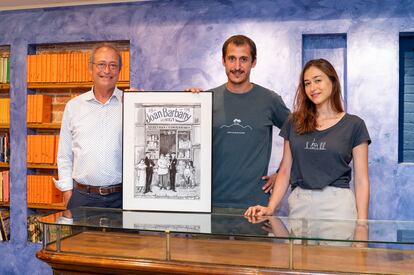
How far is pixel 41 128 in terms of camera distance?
5.45 meters

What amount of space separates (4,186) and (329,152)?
419 cm

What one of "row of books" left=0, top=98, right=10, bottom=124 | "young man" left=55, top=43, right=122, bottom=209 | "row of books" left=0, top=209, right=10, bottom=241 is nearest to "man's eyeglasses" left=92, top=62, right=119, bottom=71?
"young man" left=55, top=43, right=122, bottom=209

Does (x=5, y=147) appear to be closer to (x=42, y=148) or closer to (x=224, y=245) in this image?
(x=42, y=148)

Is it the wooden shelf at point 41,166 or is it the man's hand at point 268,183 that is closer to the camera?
the man's hand at point 268,183

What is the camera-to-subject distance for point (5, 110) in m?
5.37

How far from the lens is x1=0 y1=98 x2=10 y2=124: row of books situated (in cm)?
536

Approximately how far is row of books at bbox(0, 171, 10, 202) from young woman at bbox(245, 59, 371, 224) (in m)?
3.87

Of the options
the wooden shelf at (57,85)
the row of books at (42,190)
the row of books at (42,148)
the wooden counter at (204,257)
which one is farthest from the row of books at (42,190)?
the wooden counter at (204,257)

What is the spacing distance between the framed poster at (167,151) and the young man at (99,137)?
0.47m

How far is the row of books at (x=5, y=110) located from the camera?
5355mm

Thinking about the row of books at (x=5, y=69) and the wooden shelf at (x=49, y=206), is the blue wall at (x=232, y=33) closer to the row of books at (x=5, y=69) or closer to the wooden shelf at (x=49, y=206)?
the wooden shelf at (x=49, y=206)

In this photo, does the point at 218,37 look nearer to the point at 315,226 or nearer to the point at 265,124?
the point at 265,124

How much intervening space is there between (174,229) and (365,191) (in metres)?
1.04

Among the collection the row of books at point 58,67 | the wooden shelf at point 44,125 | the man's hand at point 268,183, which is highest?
the row of books at point 58,67
